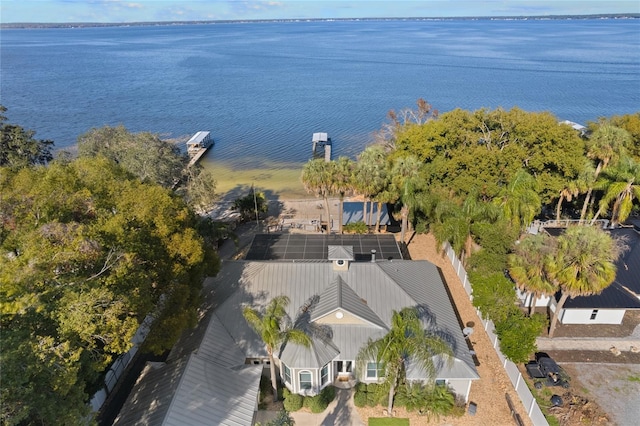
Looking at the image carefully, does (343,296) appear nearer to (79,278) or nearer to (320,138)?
(79,278)

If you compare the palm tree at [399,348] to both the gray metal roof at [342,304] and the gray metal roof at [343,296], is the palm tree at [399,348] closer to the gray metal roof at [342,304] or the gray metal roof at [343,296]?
the gray metal roof at [343,296]

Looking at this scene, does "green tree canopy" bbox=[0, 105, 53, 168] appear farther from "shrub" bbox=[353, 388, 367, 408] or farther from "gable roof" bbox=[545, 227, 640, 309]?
"gable roof" bbox=[545, 227, 640, 309]

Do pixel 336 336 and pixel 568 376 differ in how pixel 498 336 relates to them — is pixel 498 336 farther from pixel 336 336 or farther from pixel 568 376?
pixel 336 336

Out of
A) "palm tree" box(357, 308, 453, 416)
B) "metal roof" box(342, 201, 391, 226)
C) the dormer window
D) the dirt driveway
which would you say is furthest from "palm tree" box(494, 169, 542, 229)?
"palm tree" box(357, 308, 453, 416)

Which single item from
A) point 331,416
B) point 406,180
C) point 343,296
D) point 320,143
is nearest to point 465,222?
point 406,180


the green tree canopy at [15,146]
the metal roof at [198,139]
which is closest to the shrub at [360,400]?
the green tree canopy at [15,146]
